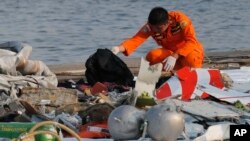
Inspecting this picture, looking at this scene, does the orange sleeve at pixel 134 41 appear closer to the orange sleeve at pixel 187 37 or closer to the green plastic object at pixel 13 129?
the orange sleeve at pixel 187 37

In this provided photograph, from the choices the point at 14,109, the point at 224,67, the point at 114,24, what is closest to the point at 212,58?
the point at 224,67

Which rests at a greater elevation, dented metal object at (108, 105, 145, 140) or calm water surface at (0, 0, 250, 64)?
dented metal object at (108, 105, 145, 140)

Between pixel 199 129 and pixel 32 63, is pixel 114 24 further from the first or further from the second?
pixel 199 129

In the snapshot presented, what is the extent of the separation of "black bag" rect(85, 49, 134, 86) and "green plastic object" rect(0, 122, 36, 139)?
6.52 feet

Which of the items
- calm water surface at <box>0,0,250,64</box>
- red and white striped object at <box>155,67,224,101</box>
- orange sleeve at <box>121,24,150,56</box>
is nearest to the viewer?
red and white striped object at <box>155,67,224,101</box>

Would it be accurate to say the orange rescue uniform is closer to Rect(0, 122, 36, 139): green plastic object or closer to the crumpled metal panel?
the crumpled metal panel

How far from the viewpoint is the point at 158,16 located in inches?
264

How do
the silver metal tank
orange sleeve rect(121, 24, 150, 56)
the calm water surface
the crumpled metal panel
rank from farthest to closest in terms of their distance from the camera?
the calm water surface, orange sleeve rect(121, 24, 150, 56), the crumpled metal panel, the silver metal tank

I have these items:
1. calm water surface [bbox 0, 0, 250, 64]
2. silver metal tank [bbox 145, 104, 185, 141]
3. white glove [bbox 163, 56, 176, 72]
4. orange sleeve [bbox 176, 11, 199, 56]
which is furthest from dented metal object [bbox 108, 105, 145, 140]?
calm water surface [bbox 0, 0, 250, 64]

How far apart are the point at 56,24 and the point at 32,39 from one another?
2.65 m

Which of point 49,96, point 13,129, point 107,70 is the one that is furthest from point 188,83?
point 13,129

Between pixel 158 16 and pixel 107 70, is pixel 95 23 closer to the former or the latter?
pixel 107 70

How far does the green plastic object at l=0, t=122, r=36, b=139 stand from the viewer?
A: 4.81 m

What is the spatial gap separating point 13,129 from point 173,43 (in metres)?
2.56
